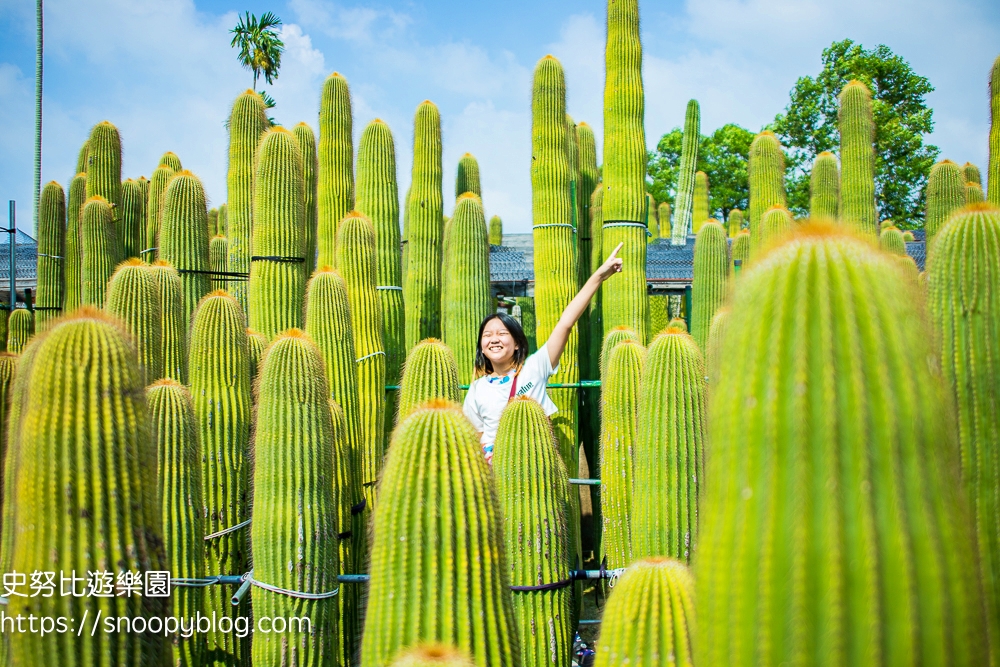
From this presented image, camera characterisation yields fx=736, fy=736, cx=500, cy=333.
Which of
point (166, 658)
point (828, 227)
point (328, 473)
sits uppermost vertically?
point (828, 227)

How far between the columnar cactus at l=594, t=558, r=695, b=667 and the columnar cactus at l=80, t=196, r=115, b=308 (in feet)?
19.1

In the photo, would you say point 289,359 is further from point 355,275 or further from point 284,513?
point 355,275

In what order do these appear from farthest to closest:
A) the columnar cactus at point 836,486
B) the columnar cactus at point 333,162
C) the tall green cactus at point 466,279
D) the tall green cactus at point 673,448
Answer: the columnar cactus at point 333,162 < the tall green cactus at point 466,279 < the tall green cactus at point 673,448 < the columnar cactus at point 836,486

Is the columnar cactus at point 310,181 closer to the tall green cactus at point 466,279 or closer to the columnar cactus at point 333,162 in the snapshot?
the columnar cactus at point 333,162

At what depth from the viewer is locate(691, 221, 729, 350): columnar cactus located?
8.02 meters

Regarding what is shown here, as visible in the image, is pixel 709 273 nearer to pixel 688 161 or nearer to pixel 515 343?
pixel 515 343

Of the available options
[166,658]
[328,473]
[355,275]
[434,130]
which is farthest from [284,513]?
[434,130]

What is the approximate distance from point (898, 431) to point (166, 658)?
207 centimetres

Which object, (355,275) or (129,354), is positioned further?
(355,275)

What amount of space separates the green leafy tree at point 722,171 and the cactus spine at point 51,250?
24.3m

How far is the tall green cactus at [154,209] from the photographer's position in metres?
7.77

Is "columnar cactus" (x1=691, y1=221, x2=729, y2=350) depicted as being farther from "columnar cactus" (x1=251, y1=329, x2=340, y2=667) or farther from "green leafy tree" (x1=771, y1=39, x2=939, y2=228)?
"green leafy tree" (x1=771, y1=39, x2=939, y2=228)

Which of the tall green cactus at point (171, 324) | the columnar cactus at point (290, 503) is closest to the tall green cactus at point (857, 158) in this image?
the columnar cactus at point (290, 503)

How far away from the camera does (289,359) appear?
140 inches
